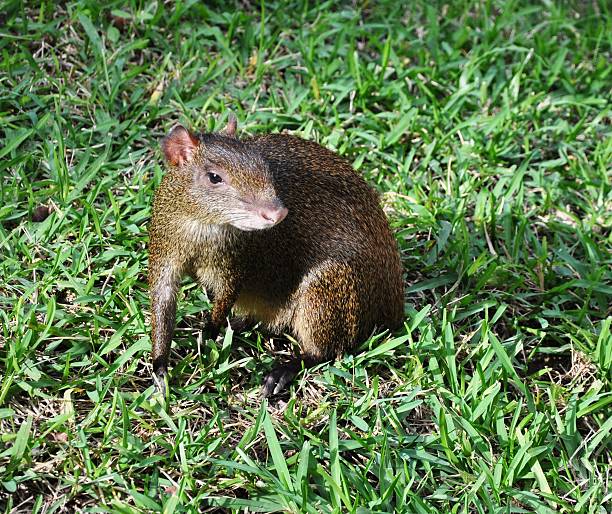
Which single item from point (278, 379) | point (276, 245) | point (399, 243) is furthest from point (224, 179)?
point (399, 243)

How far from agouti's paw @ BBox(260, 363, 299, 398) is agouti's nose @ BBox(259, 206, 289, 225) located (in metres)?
0.92

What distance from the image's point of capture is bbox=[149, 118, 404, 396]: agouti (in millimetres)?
4051

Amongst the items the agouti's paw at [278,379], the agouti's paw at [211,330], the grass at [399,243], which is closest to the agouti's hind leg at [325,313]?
the agouti's paw at [278,379]

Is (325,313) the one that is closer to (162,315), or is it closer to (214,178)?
(162,315)

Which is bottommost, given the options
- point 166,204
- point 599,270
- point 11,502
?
point 11,502

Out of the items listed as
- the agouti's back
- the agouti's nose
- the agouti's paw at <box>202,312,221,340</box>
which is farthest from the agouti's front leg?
the agouti's nose

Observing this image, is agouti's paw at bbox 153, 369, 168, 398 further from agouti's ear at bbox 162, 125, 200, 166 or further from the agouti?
agouti's ear at bbox 162, 125, 200, 166

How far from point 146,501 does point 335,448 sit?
82 cm

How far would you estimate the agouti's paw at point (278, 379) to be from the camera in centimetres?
439

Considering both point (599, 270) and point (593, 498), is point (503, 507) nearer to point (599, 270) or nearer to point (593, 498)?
point (593, 498)

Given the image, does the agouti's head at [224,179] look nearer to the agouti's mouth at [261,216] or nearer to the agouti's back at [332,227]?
the agouti's mouth at [261,216]

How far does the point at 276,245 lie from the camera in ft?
14.4

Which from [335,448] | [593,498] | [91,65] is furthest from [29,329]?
[593,498]

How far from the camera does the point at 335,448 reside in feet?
13.2
